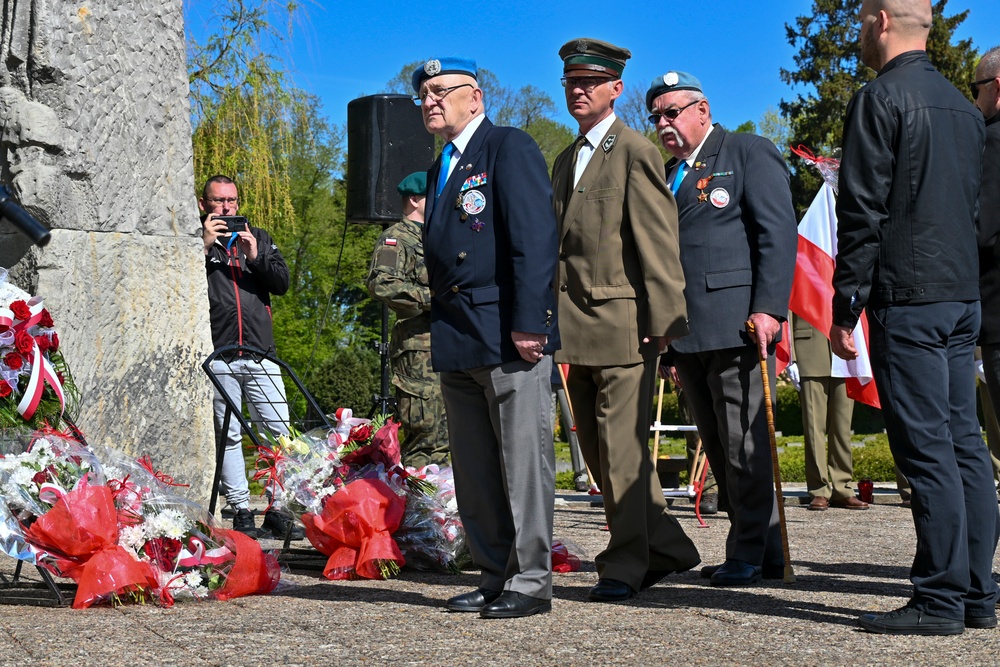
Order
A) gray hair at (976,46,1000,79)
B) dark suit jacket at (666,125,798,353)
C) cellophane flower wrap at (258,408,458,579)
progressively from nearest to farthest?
gray hair at (976,46,1000,79), dark suit jacket at (666,125,798,353), cellophane flower wrap at (258,408,458,579)

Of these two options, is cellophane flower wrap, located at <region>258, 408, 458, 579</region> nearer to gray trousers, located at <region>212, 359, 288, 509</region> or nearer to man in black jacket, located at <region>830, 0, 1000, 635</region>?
gray trousers, located at <region>212, 359, 288, 509</region>

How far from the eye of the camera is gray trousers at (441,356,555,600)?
4.15 meters

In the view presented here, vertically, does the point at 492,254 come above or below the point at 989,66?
below

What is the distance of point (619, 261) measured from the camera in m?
4.56

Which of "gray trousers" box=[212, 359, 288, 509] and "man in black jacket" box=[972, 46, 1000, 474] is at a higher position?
"man in black jacket" box=[972, 46, 1000, 474]

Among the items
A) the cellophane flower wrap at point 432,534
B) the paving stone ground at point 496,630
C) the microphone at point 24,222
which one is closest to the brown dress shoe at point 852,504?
the paving stone ground at point 496,630

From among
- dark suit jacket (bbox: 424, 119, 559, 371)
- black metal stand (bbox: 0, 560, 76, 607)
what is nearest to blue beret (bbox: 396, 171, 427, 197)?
dark suit jacket (bbox: 424, 119, 559, 371)

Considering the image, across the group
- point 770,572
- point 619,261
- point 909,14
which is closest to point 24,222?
point 619,261

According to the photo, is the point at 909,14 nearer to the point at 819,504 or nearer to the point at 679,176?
the point at 679,176

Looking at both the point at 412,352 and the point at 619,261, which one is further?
the point at 412,352

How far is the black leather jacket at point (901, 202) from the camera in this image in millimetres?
3703

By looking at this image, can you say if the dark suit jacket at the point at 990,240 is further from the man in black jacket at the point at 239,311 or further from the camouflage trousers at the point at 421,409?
the man in black jacket at the point at 239,311

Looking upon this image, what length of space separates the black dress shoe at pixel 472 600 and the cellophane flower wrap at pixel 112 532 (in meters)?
0.80

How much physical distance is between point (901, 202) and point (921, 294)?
0.29 meters
